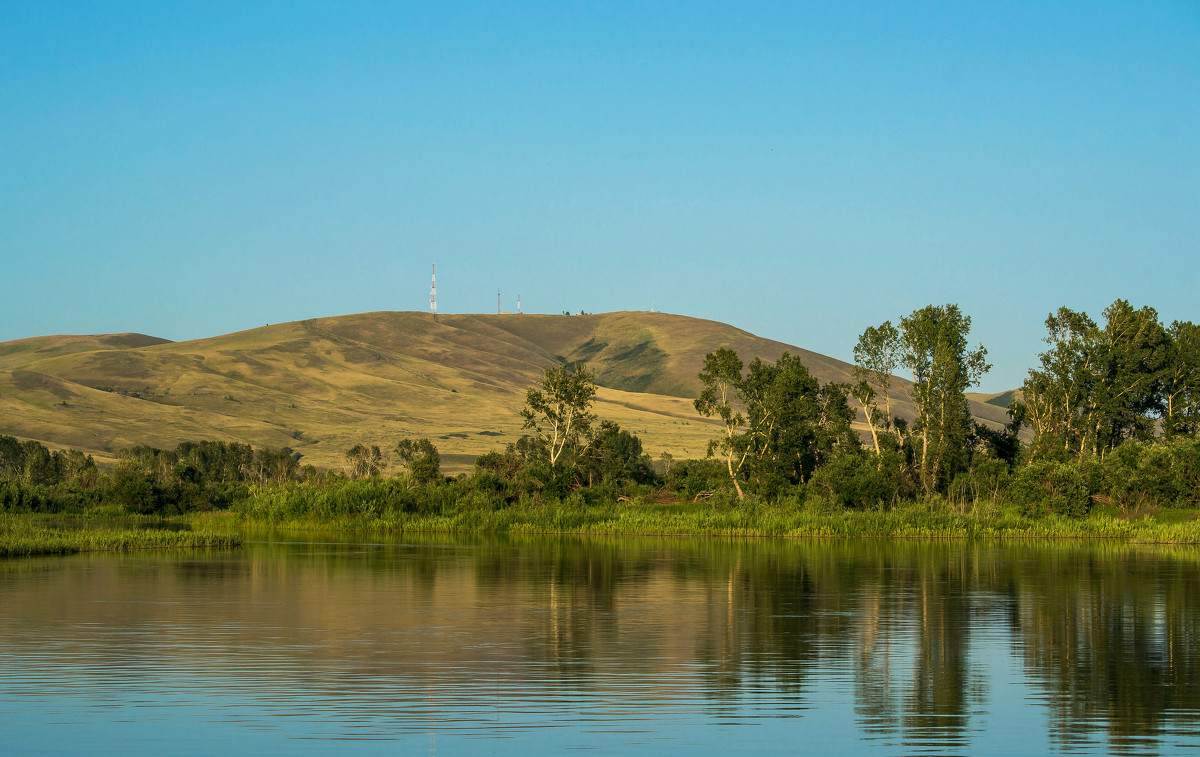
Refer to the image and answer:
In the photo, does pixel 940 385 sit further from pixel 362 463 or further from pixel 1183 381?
pixel 362 463

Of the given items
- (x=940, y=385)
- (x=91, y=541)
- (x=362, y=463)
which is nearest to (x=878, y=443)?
(x=940, y=385)

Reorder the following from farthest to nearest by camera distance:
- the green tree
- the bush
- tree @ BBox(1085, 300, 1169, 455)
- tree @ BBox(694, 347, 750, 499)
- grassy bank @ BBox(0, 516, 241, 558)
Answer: the green tree
tree @ BBox(1085, 300, 1169, 455)
tree @ BBox(694, 347, 750, 499)
the bush
grassy bank @ BBox(0, 516, 241, 558)

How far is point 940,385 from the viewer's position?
244 ft

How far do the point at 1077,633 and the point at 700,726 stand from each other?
1347 cm

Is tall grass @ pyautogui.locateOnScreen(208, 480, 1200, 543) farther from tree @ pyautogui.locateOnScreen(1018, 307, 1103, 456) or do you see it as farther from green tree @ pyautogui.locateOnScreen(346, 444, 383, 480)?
green tree @ pyautogui.locateOnScreen(346, 444, 383, 480)

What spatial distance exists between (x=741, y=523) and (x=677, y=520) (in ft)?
11.7

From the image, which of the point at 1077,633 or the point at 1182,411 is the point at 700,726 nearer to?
the point at 1077,633

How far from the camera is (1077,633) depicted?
27016 mm

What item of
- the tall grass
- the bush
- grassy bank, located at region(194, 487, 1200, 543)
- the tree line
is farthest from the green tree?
the bush

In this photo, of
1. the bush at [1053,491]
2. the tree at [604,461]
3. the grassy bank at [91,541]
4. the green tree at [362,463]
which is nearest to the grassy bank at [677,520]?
the bush at [1053,491]

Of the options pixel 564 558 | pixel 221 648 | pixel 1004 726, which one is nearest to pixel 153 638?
pixel 221 648

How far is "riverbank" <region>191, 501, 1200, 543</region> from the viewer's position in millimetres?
61750

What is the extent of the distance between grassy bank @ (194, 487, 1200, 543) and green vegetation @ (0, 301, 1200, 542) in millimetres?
124

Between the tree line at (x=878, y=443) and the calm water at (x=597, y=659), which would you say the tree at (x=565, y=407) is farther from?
the calm water at (x=597, y=659)
